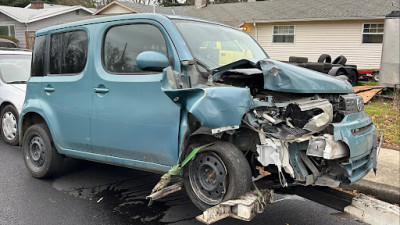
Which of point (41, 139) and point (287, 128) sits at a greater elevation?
point (287, 128)

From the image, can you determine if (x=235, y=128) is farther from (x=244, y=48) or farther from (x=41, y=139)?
(x=41, y=139)

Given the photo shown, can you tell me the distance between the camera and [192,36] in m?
3.63

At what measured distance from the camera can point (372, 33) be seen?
59.1ft

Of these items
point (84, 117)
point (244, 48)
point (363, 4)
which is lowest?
point (84, 117)

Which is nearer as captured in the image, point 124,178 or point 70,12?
point 124,178

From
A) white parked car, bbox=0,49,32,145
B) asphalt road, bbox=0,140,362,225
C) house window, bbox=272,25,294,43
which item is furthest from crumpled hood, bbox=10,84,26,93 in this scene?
house window, bbox=272,25,294,43

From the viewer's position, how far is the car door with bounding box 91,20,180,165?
11.1 feet

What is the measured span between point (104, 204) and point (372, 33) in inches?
703

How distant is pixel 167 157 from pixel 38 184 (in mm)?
2446

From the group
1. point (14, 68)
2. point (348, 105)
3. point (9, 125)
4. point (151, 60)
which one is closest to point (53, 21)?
point (14, 68)

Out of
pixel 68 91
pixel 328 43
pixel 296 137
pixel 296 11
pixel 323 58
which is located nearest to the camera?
pixel 296 137

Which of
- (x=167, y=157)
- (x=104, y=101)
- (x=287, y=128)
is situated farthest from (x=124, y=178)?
(x=287, y=128)

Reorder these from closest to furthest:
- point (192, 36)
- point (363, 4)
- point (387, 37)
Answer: point (192, 36) < point (387, 37) < point (363, 4)

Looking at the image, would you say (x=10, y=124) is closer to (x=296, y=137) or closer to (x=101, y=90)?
(x=101, y=90)
